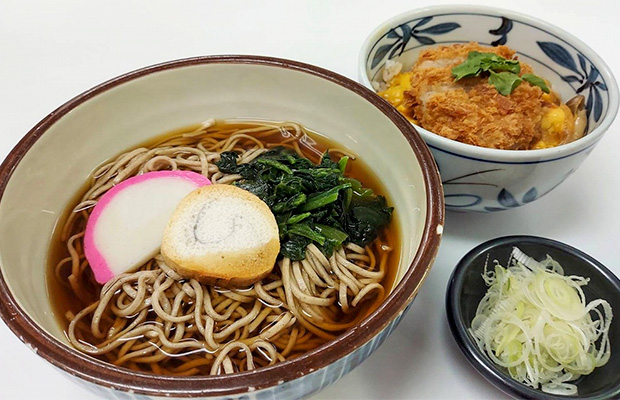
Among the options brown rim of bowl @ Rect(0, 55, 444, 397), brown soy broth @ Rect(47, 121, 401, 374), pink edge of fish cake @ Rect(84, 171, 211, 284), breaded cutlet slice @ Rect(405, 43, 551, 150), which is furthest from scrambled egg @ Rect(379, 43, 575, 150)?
pink edge of fish cake @ Rect(84, 171, 211, 284)

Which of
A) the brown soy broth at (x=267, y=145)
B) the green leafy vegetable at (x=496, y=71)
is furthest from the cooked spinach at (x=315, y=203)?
the green leafy vegetable at (x=496, y=71)

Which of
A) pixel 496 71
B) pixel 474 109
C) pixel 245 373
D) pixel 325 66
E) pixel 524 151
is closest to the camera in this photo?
pixel 245 373

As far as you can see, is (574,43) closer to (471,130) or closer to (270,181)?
(471,130)

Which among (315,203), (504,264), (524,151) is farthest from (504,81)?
(315,203)

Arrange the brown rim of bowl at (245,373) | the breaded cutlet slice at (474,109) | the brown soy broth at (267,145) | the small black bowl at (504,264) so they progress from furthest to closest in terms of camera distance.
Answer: the breaded cutlet slice at (474,109) → the brown soy broth at (267,145) → the small black bowl at (504,264) → the brown rim of bowl at (245,373)

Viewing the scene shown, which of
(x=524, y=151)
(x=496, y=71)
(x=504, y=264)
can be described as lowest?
(x=504, y=264)

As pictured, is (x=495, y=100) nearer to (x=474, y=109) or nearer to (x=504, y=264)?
(x=474, y=109)

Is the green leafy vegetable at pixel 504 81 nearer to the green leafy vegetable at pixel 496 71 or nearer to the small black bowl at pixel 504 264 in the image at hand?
the green leafy vegetable at pixel 496 71
